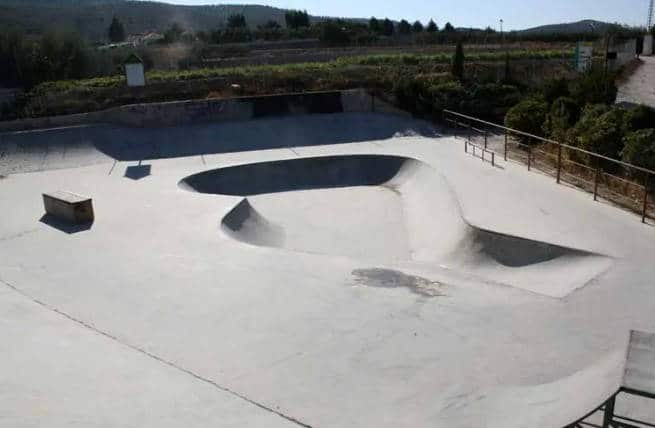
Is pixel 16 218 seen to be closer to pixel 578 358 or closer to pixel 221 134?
pixel 221 134

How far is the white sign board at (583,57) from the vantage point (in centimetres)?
2445

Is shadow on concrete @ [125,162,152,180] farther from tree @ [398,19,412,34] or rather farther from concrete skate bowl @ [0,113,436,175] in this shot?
tree @ [398,19,412,34]

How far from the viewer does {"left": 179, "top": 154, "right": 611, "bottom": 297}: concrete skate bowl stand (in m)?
9.23

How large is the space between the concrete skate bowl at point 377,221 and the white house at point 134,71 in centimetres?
827

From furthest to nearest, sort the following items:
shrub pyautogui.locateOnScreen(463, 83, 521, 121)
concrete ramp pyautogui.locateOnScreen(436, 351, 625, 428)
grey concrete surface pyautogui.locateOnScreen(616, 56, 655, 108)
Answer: shrub pyautogui.locateOnScreen(463, 83, 521, 121)
grey concrete surface pyautogui.locateOnScreen(616, 56, 655, 108)
concrete ramp pyautogui.locateOnScreen(436, 351, 625, 428)

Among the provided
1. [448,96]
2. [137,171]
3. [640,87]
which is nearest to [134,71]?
[137,171]

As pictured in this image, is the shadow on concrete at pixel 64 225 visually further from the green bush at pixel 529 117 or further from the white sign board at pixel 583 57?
the white sign board at pixel 583 57

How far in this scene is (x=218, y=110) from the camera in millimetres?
21828

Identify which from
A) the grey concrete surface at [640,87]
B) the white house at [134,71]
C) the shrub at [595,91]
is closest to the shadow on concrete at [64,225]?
the white house at [134,71]

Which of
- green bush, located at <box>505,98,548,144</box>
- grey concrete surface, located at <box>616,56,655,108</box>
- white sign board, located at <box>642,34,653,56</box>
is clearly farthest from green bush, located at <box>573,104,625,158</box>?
white sign board, located at <box>642,34,653,56</box>

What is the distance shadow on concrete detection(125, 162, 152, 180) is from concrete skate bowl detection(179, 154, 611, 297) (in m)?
1.69

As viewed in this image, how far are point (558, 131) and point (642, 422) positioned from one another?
11.3 m

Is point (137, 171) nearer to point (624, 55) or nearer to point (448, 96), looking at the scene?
point (448, 96)

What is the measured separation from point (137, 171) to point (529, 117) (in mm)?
11602
